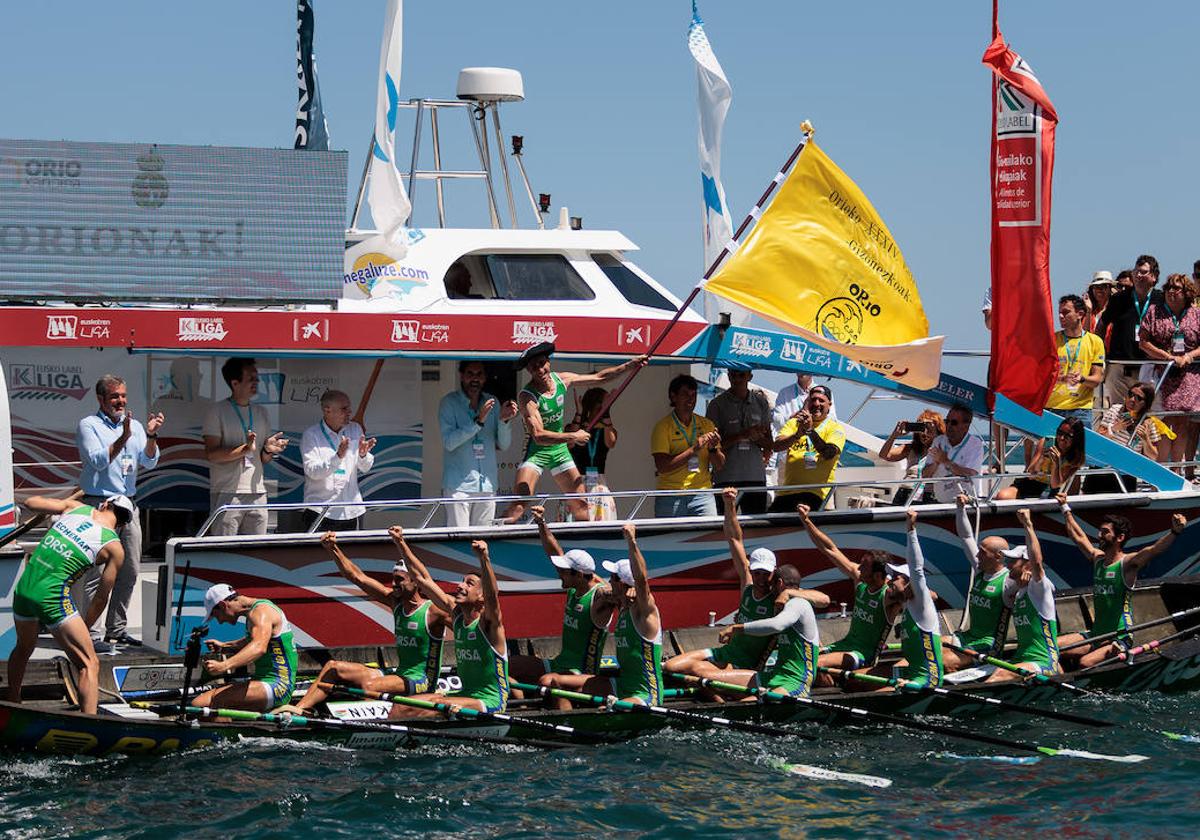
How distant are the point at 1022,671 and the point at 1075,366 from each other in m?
3.96

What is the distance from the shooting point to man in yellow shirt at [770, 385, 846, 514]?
16922 mm

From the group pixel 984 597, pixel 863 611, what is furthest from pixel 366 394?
pixel 984 597

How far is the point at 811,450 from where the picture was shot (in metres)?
17.2

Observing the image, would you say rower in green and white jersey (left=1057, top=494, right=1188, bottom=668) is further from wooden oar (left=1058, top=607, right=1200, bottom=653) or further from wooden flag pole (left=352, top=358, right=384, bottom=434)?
wooden flag pole (left=352, top=358, right=384, bottom=434)

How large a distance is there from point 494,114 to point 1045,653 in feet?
26.8

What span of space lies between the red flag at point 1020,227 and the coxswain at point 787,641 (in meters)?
3.41

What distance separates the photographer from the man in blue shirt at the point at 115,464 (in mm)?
14375

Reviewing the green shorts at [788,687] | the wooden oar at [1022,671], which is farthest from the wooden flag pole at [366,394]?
the wooden oar at [1022,671]

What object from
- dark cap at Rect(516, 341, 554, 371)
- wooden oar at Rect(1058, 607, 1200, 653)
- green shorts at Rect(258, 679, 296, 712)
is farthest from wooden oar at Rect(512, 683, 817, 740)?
wooden oar at Rect(1058, 607, 1200, 653)

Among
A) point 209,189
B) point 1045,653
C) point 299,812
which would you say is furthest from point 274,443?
point 1045,653

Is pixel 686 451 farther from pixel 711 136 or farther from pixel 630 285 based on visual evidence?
pixel 711 136

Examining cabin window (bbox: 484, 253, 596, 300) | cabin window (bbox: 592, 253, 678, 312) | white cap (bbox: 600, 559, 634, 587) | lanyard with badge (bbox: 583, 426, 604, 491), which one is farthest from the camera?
cabin window (bbox: 592, 253, 678, 312)

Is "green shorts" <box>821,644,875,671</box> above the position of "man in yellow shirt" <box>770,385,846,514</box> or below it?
below

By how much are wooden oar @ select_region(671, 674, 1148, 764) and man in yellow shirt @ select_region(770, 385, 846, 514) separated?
2509 mm
